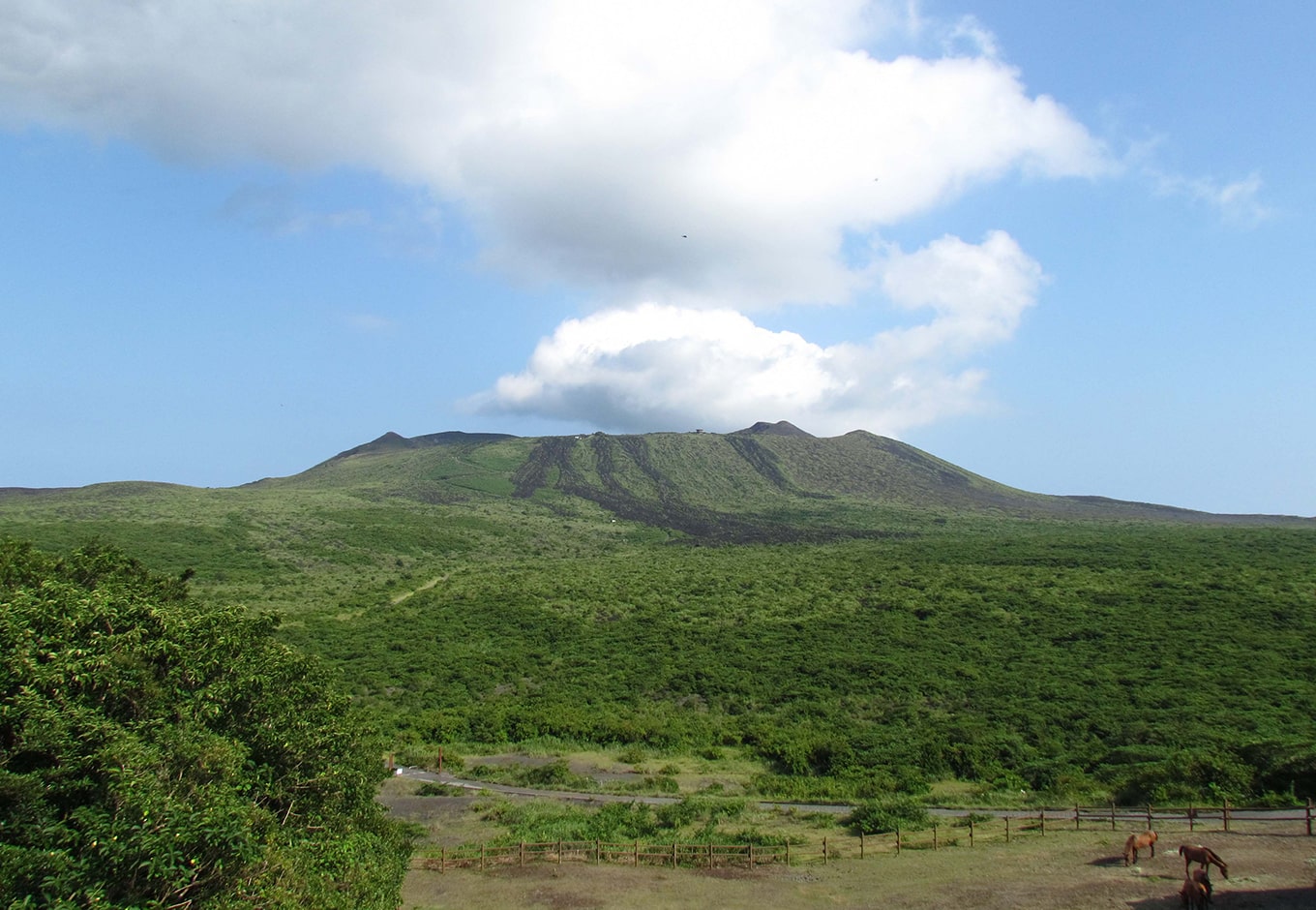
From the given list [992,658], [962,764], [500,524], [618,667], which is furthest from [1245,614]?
[500,524]

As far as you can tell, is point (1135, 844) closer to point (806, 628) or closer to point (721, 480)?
point (806, 628)

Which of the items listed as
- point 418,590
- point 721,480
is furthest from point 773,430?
point 418,590

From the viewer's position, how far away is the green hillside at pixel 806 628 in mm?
34281

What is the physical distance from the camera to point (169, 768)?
37.5 ft

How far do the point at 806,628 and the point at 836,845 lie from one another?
30955mm

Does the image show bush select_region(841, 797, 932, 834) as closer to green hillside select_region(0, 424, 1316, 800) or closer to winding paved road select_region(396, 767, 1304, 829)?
winding paved road select_region(396, 767, 1304, 829)

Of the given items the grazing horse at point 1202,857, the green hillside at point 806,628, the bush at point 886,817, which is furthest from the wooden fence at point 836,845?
the grazing horse at point 1202,857

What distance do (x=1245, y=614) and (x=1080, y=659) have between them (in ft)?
45.3

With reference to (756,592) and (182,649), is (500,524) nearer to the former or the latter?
(756,592)

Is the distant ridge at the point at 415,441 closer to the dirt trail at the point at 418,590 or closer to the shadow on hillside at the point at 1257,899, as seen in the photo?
the dirt trail at the point at 418,590

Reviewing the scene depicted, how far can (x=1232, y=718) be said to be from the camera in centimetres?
3466

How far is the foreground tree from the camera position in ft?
33.9

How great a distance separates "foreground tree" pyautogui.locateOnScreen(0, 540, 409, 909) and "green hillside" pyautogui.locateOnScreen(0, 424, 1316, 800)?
66.0 feet

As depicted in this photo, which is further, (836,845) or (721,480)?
(721,480)
